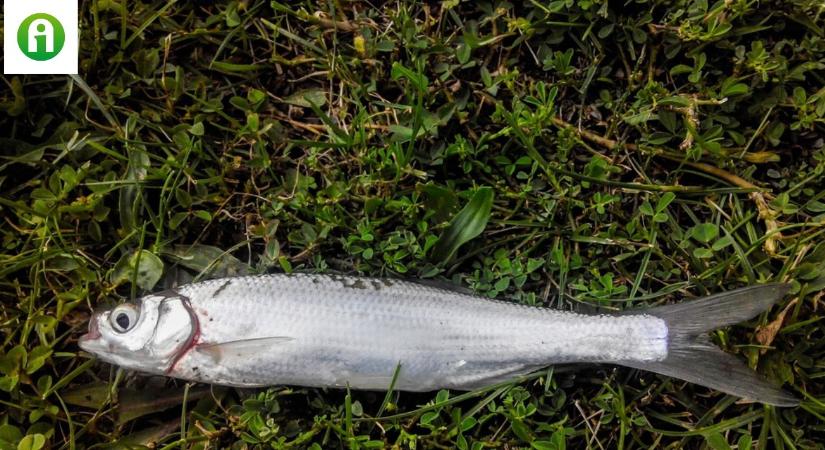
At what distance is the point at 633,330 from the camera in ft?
8.41

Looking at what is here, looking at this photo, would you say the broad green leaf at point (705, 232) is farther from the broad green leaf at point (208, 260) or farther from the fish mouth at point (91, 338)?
the fish mouth at point (91, 338)

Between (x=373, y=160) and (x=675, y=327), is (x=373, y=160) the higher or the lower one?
the higher one

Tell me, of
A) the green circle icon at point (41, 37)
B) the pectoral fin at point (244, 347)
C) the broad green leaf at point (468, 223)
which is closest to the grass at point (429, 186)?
the broad green leaf at point (468, 223)

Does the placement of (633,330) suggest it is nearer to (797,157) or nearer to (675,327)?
(675,327)

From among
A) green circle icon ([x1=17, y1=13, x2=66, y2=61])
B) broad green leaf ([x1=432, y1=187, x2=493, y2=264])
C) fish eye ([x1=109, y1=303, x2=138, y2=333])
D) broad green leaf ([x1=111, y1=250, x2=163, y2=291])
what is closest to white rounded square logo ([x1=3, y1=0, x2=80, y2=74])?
green circle icon ([x1=17, y1=13, x2=66, y2=61])

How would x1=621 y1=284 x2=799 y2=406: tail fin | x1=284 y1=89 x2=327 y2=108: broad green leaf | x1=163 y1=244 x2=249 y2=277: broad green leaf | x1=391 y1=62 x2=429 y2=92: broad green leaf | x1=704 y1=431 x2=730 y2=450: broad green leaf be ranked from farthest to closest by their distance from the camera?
x1=284 y1=89 x2=327 y2=108: broad green leaf < x1=163 y1=244 x2=249 y2=277: broad green leaf < x1=391 y1=62 x2=429 y2=92: broad green leaf < x1=704 y1=431 x2=730 y2=450: broad green leaf < x1=621 y1=284 x2=799 y2=406: tail fin

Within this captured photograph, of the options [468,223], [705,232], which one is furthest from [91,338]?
[705,232]

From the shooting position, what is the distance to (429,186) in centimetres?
271

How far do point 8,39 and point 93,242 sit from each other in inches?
40.7

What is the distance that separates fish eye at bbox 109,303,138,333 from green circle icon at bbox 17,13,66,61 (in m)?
1.29

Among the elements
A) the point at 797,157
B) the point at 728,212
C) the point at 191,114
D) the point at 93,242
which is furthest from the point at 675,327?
the point at 93,242

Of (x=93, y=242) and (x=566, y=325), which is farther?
(x=93, y=242)

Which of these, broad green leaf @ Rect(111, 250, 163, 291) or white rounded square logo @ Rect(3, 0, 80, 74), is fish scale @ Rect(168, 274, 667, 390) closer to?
broad green leaf @ Rect(111, 250, 163, 291)

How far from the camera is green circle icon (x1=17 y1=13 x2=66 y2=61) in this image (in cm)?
286
